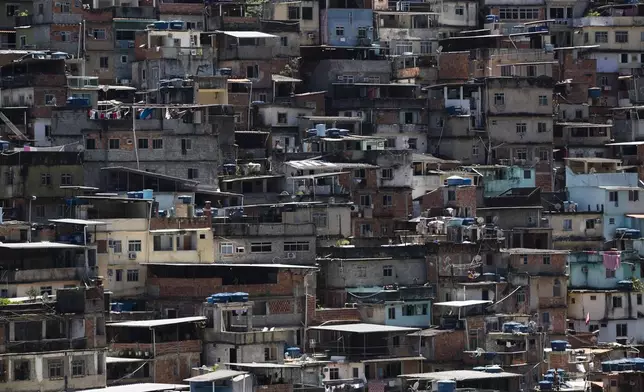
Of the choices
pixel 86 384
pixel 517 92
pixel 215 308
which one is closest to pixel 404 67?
pixel 517 92

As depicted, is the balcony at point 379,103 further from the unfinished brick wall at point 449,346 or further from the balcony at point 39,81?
the unfinished brick wall at point 449,346

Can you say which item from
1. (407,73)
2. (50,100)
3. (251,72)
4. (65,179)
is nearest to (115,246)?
(65,179)

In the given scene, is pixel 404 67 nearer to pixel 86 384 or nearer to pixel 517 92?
pixel 517 92

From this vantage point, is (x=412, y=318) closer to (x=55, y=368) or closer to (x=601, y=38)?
(x=55, y=368)

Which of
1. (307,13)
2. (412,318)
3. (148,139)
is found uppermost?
(307,13)

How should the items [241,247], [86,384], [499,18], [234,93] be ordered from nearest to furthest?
[86,384], [241,247], [234,93], [499,18]

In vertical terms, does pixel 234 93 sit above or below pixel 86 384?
above
